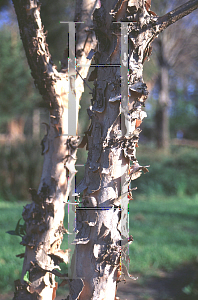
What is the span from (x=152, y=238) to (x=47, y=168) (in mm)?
3061

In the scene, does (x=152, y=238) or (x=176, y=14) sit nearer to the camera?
(x=176, y=14)

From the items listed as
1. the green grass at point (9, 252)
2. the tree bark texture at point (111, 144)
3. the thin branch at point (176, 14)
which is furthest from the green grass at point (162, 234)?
the thin branch at point (176, 14)

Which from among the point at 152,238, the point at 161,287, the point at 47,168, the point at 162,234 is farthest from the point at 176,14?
the point at 162,234

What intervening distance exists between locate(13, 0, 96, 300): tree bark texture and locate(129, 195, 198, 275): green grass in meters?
1.76

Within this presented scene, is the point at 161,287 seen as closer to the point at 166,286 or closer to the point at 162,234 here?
the point at 166,286

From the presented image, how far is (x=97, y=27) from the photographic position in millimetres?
1315

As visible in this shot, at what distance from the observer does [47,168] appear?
223 centimetres

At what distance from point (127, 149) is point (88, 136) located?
187mm

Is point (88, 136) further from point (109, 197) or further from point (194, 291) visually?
point (194, 291)

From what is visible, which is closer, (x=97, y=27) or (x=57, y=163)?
(x=97, y=27)

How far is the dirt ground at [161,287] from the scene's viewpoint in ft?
9.89

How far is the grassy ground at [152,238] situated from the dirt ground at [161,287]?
13 cm

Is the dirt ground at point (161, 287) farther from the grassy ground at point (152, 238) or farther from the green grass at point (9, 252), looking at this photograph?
the green grass at point (9, 252)

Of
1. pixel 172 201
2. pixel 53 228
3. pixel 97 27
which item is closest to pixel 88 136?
pixel 97 27
